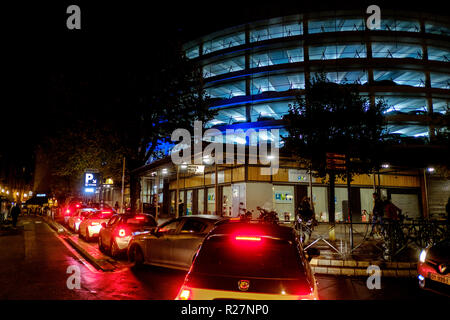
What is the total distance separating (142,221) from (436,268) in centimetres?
899

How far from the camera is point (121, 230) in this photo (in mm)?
10547

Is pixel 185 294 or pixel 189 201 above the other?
pixel 189 201

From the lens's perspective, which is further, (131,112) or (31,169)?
(31,169)

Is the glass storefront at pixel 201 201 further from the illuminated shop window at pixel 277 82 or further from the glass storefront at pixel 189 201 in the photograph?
the illuminated shop window at pixel 277 82

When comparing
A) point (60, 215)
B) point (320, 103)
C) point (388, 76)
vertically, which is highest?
point (388, 76)

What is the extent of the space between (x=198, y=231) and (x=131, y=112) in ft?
40.3

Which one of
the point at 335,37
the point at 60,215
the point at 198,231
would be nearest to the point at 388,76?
the point at 335,37

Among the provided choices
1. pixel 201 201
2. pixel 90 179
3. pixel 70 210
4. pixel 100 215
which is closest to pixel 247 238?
pixel 100 215

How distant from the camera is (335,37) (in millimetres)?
31031

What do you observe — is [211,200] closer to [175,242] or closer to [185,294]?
[175,242]

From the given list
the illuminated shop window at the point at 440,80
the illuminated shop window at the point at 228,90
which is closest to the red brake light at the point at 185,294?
the illuminated shop window at the point at 228,90

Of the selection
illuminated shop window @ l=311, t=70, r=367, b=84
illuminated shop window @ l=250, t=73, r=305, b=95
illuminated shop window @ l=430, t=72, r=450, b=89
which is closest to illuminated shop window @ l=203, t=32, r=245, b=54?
illuminated shop window @ l=250, t=73, r=305, b=95

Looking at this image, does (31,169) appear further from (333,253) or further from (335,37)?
(333,253)

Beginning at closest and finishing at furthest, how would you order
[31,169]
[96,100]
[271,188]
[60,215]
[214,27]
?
1. [96,100]
2. [271,188]
3. [214,27]
4. [60,215]
5. [31,169]
